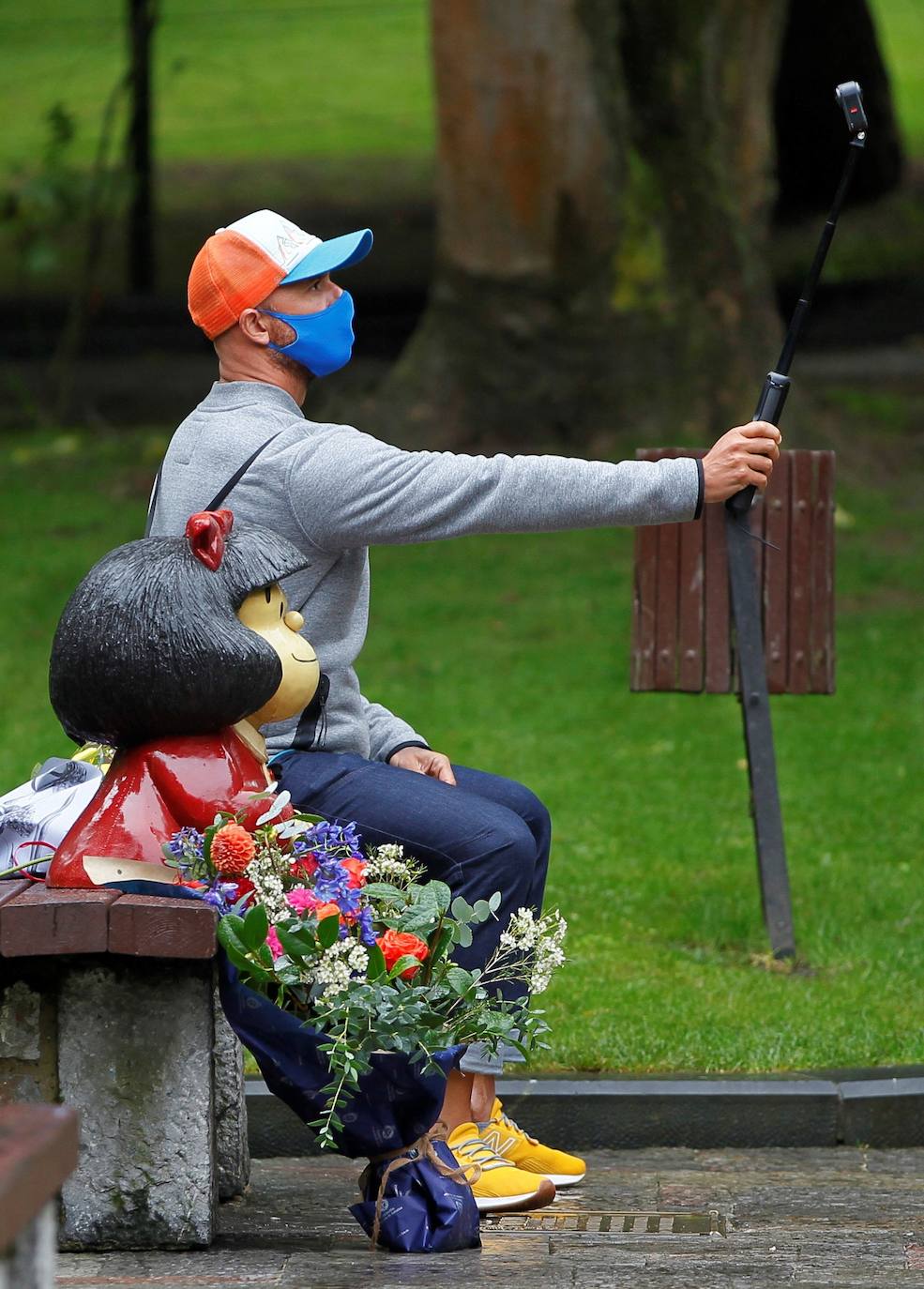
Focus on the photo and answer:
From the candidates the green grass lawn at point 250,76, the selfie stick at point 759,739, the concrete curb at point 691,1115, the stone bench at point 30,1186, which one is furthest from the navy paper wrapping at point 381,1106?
the green grass lawn at point 250,76

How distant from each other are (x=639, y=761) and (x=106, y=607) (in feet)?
16.0

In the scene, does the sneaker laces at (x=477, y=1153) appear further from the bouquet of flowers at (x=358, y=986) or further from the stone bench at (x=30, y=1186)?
the stone bench at (x=30, y=1186)

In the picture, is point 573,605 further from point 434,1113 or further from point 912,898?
point 434,1113

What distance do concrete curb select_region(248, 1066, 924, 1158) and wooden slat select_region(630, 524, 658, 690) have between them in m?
1.56

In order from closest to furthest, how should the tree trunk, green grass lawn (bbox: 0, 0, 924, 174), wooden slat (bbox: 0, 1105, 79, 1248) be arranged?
1. wooden slat (bbox: 0, 1105, 79, 1248)
2. the tree trunk
3. green grass lawn (bbox: 0, 0, 924, 174)

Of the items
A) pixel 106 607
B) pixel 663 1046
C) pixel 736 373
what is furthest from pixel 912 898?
pixel 736 373

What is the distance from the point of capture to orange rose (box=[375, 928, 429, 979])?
354cm

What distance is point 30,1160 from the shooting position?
6.43ft

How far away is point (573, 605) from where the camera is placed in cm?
1055

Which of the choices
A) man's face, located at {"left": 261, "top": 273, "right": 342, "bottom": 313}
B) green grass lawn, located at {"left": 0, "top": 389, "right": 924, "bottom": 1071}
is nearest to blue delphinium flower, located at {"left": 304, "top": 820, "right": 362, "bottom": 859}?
man's face, located at {"left": 261, "top": 273, "right": 342, "bottom": 313}

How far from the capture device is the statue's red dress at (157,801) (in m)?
3.60

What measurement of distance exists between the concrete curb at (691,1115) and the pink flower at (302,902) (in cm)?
138

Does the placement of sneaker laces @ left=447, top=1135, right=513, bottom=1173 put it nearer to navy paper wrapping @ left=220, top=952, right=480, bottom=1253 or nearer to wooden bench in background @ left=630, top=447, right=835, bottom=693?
navy paper wrapping @ left=220, top=952, right=480, bottom=1253

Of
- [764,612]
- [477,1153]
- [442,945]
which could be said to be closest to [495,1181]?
[477,1153]
